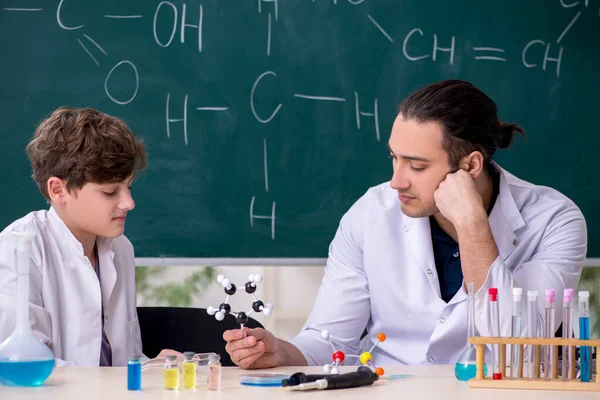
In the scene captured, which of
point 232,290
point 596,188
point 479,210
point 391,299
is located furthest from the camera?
point 596,188

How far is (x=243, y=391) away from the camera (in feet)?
5.33

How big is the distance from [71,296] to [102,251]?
0.21 m

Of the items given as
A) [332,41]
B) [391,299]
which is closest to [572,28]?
[332,41]

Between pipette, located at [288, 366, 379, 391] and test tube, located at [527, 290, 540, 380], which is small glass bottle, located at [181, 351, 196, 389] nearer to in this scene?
pipette, located at [288, 366, 379, 391]

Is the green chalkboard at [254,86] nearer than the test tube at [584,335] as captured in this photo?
No

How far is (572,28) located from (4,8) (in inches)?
92.2

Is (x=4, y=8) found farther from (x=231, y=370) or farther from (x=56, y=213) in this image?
(x=231, y=370)

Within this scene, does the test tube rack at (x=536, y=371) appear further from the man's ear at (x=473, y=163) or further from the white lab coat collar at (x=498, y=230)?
the man's ear at (x=473, y=163)

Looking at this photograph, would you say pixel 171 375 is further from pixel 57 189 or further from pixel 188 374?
pixel 57 189

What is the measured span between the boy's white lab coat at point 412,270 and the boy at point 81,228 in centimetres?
59

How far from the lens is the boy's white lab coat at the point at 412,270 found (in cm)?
235

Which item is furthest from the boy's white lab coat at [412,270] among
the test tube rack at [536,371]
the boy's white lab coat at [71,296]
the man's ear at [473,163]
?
the test tube rack at [536,371]

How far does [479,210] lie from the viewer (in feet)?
7.55

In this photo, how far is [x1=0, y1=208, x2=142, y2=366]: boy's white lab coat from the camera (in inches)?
88.3
